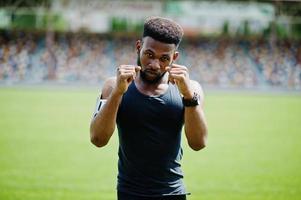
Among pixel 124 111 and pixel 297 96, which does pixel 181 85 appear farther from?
pixel 297 96

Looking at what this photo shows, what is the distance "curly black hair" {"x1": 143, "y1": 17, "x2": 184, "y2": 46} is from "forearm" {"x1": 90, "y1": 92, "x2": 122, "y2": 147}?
0.48m

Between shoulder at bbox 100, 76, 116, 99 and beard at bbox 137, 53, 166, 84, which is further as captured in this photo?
shoulder at bbox 100, 76, 116, 99

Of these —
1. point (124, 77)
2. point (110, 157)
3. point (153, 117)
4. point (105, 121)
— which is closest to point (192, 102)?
point (153, 117)

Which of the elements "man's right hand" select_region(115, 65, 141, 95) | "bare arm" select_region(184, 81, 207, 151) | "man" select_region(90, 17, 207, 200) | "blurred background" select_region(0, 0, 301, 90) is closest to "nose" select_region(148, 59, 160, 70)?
"man" select_region(90, 17, 207, 200)

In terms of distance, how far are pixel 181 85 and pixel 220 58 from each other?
40267mm

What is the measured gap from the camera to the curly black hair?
3316mm

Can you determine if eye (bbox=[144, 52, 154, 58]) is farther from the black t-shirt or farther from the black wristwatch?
the black wristwatch

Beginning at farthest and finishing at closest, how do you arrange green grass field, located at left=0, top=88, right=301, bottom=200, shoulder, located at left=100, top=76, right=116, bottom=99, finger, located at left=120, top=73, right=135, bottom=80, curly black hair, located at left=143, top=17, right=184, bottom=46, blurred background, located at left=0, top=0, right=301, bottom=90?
blurred background, located at left=0, top=0, right=301, bottom=90, green grass field, located at left=0, top=88, right=301, bottom=200, shoulder, located at left=100, top=76, right=116, bottom=99, curly black hair, located at left=143, top=17, right=184, bottom=46, finger, located at left=120, top=73, right=135, bottom=80

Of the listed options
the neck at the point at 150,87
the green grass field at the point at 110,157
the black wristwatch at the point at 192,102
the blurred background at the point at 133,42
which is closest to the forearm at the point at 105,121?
the neck at the point at 150,87

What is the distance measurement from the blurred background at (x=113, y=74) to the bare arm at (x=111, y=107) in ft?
17.7

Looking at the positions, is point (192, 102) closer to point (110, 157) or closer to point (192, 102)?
point (192, 102)

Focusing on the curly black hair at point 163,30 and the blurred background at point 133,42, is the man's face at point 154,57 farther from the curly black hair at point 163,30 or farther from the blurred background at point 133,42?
the blurred background at point 133,42

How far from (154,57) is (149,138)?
1.82 feet

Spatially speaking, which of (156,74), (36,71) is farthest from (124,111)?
(36,71)
